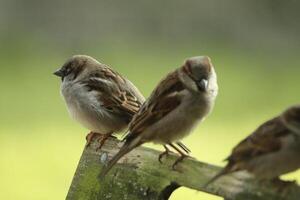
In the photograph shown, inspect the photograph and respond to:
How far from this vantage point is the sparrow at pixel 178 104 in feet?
12.1

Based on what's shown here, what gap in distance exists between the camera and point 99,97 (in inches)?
187

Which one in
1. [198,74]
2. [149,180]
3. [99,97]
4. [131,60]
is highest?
[198,74]

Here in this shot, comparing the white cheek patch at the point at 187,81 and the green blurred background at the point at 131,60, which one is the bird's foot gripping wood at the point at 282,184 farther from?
the green blurred background at the point at 131,60

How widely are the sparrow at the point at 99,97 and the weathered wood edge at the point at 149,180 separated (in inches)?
37.5

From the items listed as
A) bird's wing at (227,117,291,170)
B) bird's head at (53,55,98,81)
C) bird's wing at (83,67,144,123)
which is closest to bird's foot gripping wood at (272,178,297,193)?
bird's wing at (227,117,291,170)

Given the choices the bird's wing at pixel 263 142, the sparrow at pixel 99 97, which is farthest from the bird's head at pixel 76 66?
the bird's wing at pixel 263 142

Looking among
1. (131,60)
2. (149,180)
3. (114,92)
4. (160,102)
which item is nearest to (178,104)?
(160,102)

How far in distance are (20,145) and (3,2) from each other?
4.70 metres

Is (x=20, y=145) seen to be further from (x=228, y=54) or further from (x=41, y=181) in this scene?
(x=228, y=54)

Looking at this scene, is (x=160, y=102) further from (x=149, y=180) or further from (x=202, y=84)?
(x=149, y=180)

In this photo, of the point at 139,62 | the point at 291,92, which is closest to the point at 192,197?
the point at 291,92

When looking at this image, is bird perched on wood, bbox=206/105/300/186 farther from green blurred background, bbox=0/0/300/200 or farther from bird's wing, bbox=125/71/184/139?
green blurred background, bbox=0/0/300/200

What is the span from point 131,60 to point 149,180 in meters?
9.25

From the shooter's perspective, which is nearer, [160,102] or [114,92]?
[160,102]
